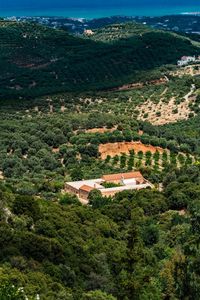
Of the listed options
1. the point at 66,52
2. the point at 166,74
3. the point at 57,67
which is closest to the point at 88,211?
the point at 166,74

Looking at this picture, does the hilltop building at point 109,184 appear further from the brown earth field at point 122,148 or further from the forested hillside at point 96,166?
the brown earth field at point 122,148

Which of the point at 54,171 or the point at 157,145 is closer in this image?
the point at 54,171

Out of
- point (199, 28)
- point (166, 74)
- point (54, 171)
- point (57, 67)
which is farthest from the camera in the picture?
point (199, 28)

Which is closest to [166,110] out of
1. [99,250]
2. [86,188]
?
[86,188]

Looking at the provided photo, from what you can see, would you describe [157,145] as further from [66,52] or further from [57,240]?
[66,52]

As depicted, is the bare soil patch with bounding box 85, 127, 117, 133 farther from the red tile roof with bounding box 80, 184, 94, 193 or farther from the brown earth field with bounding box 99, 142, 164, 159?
the red tile roof with bounding box 80, 184, 94, 193

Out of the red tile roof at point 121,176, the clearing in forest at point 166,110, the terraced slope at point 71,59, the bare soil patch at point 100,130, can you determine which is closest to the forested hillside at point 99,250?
the red tile roof at point 121,176
